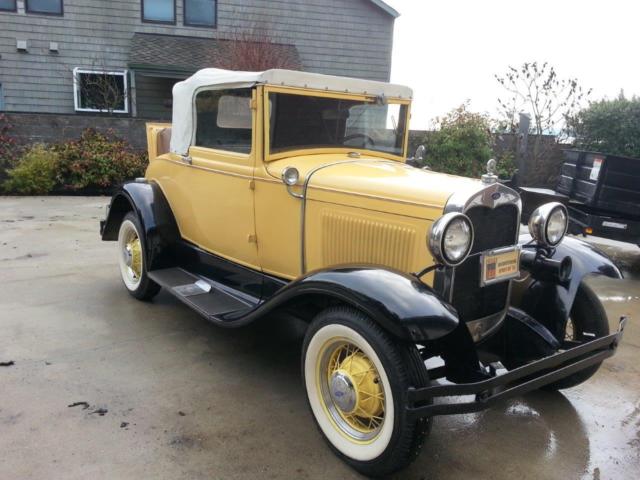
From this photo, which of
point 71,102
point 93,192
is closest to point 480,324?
A: point 93,192

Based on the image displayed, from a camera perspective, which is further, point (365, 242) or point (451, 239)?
point (365, 242)

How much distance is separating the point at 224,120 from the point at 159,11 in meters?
11.1

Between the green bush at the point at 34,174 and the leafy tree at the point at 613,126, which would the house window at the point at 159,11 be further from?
the leafy tree at the point at 613,126

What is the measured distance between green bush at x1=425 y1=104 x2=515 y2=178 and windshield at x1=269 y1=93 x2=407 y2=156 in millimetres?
6200

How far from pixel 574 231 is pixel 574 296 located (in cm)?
370

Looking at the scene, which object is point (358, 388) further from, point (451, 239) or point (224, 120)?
point (224, 120)

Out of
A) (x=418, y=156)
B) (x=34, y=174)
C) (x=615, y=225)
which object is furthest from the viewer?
(x=34, y=174)

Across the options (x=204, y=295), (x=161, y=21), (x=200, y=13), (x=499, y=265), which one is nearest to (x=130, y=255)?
(x=204, y=295)

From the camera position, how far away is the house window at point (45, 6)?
12312 mm

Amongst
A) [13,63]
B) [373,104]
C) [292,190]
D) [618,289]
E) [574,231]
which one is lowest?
[618,289]

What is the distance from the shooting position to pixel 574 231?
632cm

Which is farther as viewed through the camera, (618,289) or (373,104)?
(618,289)

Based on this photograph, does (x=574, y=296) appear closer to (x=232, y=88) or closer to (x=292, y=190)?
(x=292, y=190)

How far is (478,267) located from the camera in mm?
2729
